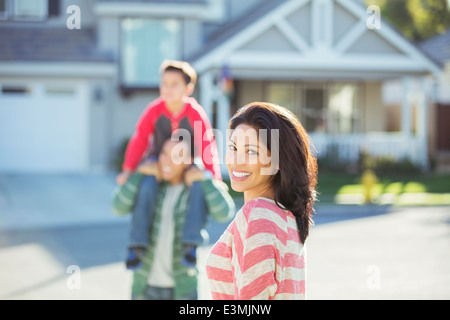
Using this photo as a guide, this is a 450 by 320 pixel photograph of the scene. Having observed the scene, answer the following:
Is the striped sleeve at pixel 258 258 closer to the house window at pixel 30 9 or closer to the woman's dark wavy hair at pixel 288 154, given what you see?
the woman's dark wavy hair at pixel 288 154

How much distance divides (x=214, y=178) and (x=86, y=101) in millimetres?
16923

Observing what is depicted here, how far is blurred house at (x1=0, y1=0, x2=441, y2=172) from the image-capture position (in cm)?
2116

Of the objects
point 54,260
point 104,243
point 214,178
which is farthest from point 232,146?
point 104,243

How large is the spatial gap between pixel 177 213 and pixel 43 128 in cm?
1725

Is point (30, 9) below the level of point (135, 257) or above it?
above

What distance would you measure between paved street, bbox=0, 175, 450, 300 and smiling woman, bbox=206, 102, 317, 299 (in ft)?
15.7

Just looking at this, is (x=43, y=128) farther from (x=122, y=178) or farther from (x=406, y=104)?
(x=122, y=178)

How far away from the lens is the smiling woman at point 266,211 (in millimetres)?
2580

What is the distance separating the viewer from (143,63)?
22328 millimetres

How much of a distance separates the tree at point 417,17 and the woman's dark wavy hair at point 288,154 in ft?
135

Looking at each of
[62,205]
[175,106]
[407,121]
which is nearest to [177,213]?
[175,106]

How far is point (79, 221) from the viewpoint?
13.2 metres

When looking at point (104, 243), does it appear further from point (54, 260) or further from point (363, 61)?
point (363, 61)

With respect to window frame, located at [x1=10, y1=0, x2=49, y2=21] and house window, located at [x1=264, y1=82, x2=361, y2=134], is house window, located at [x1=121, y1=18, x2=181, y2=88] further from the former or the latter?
house window, located at [x1=264, y1=82, x2=361, y2=134]
